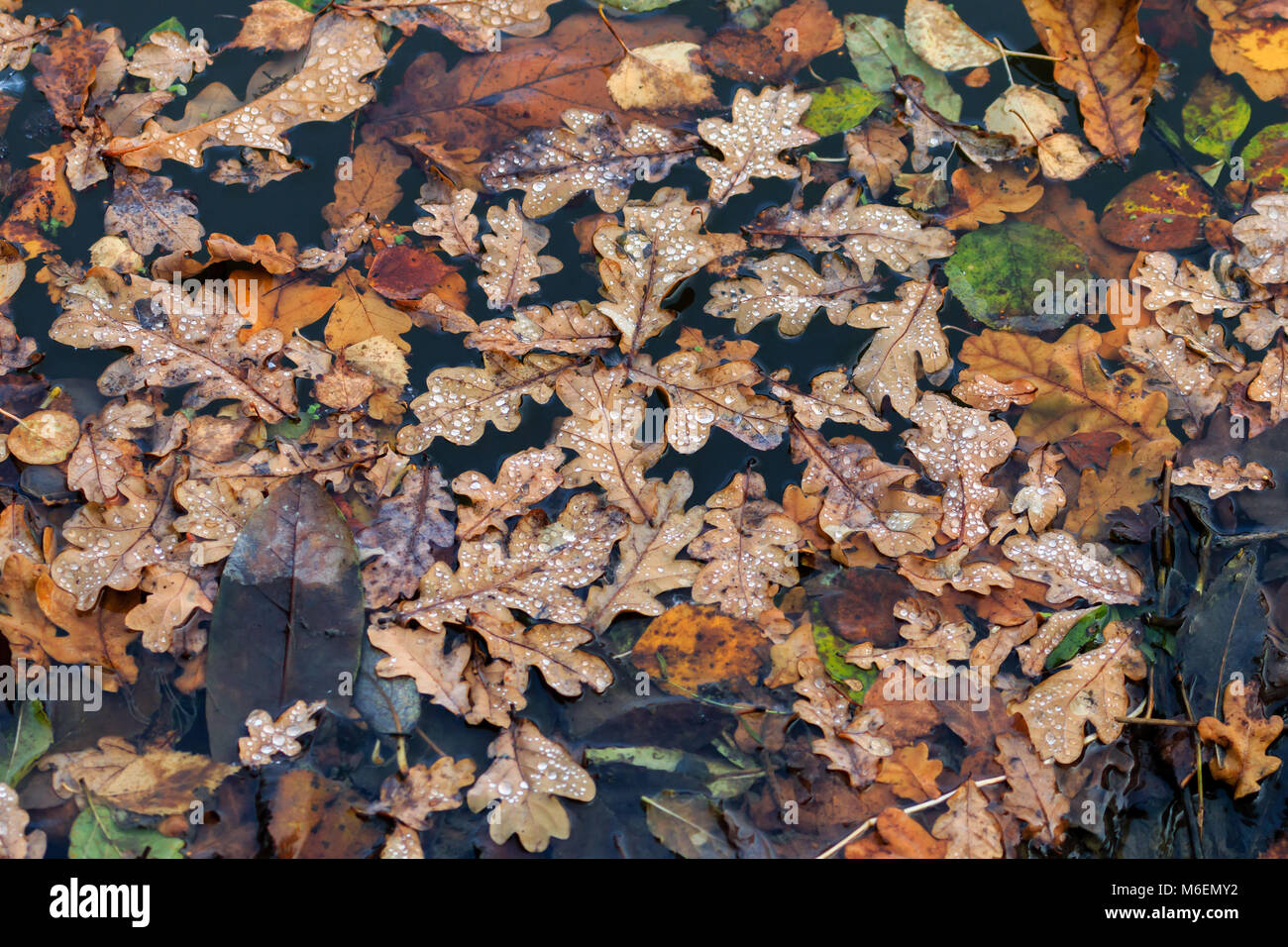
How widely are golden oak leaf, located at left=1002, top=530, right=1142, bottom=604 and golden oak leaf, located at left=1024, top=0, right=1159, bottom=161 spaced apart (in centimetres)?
133

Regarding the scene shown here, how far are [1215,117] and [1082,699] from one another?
1.97 meters

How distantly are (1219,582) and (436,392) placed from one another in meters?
2.12

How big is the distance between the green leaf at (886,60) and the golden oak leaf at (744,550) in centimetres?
146

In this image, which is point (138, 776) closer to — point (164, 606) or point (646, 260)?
point (164, 606)

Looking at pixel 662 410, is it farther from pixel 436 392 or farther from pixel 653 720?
pixel 653 720

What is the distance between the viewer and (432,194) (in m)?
2.85

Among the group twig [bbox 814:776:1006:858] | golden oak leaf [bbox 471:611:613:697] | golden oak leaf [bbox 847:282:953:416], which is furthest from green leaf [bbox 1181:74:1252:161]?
golden oak leaf [bbox 471:611:613:697]

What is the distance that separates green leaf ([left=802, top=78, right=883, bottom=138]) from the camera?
2961 mm

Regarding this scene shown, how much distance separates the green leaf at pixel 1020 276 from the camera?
8.95 feet

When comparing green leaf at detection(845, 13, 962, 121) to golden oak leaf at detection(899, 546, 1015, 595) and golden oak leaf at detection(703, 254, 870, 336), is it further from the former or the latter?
golden oak leaf at detection(899, 546, 1015, 595)

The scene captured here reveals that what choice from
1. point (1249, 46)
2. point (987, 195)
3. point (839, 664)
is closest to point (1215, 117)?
point (1249, 46)

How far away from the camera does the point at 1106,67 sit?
294 centimetres
